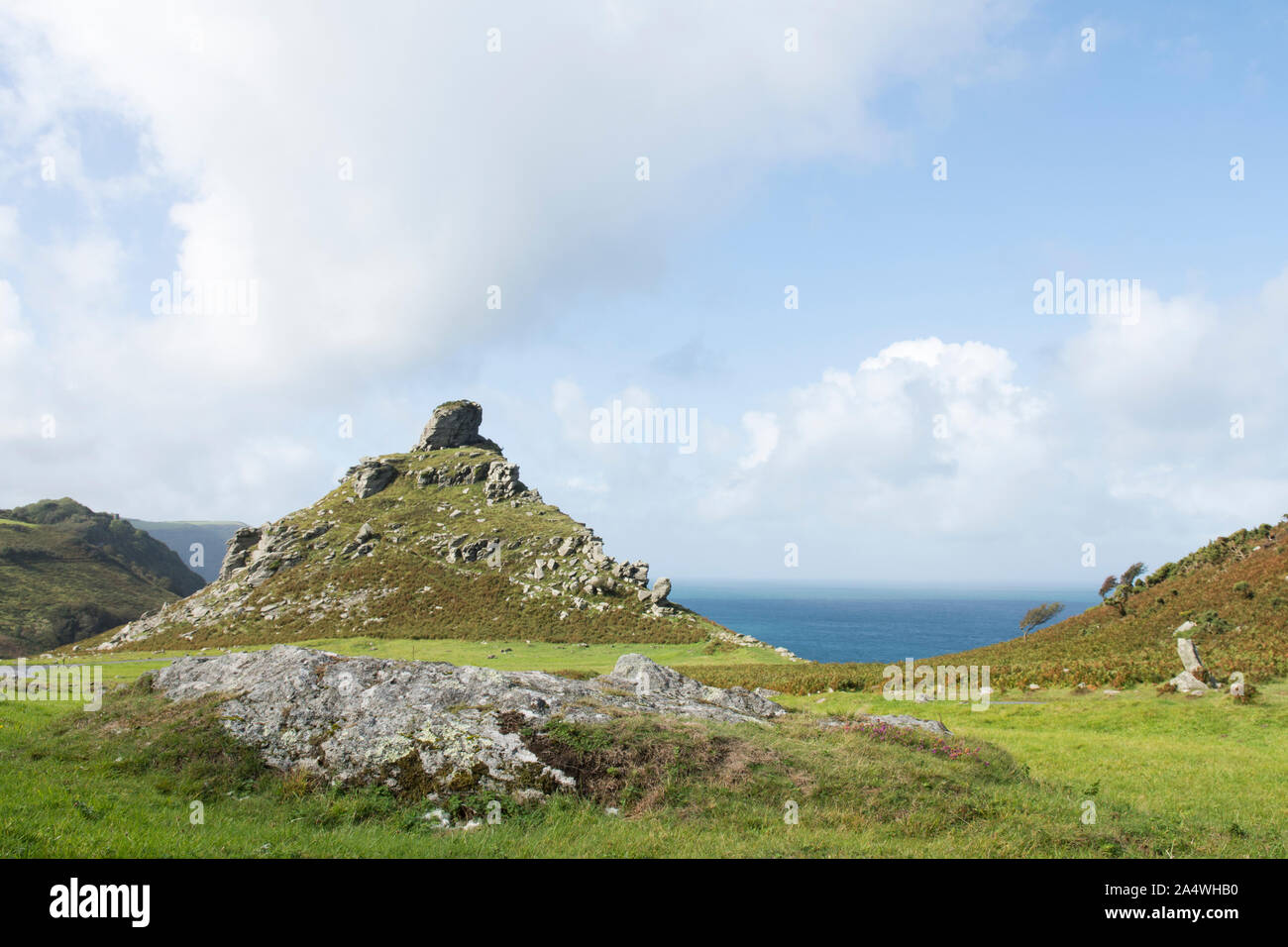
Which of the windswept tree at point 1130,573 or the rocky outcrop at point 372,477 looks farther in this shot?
the rocky outcrop at point 372,477

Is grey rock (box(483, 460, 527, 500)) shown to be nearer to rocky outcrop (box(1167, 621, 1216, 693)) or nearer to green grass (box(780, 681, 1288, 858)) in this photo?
green grass (box(780, 681, 1288, 858))

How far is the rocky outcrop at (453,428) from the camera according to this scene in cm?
12669

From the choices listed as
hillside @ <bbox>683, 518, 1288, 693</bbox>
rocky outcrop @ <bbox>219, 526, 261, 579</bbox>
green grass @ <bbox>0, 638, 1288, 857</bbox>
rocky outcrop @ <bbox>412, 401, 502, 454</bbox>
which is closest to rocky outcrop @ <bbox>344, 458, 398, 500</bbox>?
rocky outcrop @ <bbox>412, 401, 502, 454</bbox>

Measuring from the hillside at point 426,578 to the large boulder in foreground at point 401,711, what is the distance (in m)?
54.4

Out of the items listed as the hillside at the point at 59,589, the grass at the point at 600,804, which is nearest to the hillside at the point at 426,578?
the hillside at the point at 59,589

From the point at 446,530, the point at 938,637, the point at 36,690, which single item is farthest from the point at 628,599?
the point at 938,637

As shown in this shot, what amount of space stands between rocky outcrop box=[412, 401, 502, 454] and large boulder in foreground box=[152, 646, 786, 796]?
11178 cm

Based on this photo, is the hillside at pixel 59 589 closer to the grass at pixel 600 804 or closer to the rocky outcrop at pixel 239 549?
the rocky outcrop at pixel 239 549

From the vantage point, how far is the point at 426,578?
276 ft

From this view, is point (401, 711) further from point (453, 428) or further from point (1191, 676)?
point (453, 428)
